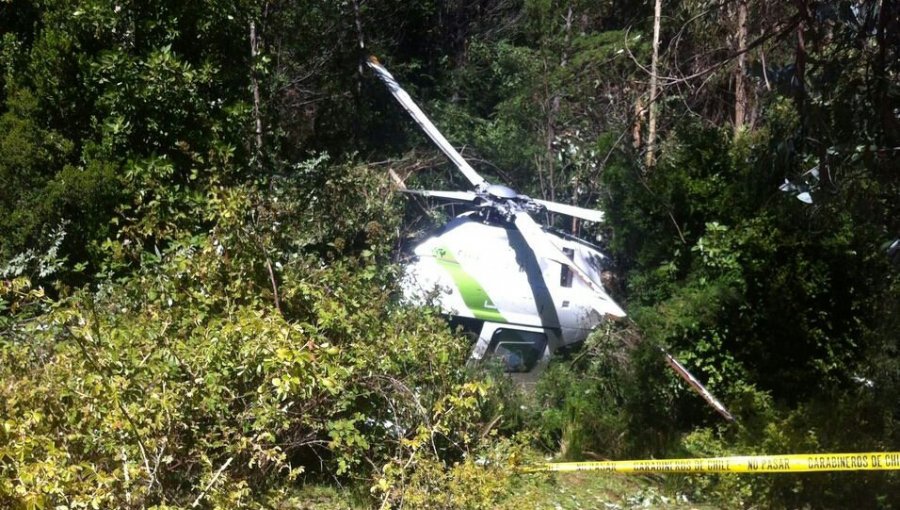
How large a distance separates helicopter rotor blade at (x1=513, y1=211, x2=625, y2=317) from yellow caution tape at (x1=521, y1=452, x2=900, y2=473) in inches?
90.7

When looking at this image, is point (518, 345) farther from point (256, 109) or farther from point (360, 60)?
point (360, 60)

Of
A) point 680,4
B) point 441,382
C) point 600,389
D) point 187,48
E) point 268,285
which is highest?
point 680,4

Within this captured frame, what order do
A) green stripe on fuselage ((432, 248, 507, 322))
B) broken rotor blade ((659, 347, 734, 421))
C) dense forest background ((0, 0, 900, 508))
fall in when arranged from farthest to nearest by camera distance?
1. green stripe on fuselage ((432, 248, 507, 322))
2. broken rotor blade ((659, 347, 734, 421))
3. dense forest background ((0, 0, 900, 508))

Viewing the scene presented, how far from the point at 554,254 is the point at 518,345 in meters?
1.52

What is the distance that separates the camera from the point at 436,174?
1149cm

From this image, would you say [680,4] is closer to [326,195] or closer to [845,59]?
[845,59]

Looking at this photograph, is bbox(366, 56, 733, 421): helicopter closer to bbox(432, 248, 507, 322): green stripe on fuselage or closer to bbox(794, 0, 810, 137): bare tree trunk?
bbox(432, 248, 507, 322): green stripe on fuselage

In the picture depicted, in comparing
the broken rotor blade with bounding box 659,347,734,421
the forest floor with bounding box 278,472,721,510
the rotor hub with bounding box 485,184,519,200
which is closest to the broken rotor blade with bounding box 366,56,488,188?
the rotor hub with bounding box 485,184,519,200

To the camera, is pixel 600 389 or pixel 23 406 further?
pixel 600 389

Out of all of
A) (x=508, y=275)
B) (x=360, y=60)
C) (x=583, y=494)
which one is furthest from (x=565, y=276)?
(x=360, y=60)

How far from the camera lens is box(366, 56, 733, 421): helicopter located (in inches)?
382

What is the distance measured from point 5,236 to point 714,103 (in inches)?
338

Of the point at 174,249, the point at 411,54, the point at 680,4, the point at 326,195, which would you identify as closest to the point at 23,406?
the point at 174,249

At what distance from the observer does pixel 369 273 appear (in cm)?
712
